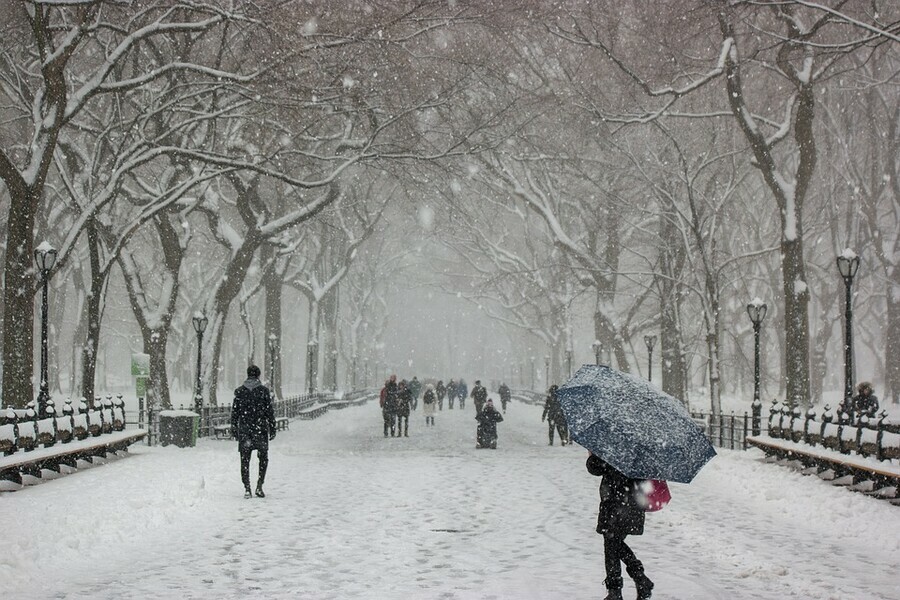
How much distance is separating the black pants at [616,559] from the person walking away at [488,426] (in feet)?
55.1

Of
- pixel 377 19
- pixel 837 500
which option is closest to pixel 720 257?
pixel 377 19

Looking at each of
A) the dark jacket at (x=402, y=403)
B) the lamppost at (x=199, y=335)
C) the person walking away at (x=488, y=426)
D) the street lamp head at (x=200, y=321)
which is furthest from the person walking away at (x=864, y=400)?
the street lamp head at (x=200, y=321)

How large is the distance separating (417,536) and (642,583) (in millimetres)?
4112

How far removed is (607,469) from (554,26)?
68.4ft

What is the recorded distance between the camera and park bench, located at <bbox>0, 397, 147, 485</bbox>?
14250 mm

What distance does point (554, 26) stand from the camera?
26219mm

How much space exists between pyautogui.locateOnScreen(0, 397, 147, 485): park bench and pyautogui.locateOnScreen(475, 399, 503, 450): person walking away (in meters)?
7.98

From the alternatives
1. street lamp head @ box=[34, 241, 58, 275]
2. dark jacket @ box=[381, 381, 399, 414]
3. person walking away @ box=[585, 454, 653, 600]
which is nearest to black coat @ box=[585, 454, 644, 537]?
person walking away @ box=[585, 454, 653, 600]

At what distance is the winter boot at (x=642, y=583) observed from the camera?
7094 mm

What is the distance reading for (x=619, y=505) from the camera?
713 centimetres

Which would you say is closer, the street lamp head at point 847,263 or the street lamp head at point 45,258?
the street lamp head at point 45,258

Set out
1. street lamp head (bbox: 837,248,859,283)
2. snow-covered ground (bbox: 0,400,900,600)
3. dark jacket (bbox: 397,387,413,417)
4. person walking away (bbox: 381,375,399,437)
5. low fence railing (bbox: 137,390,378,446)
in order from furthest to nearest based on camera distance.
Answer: dark jacket (bbox: 397,387,413,417)
person walking away (bbox: 381,375,399,437)
low fence railing (bbox: 137,390,378,446)
street lamp head (bbox: 837,248,859,283)
snow-covered ground (bbox: 0,400,900,600)

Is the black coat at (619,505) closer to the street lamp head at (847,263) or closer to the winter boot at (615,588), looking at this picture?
the winter boot at (615,588)

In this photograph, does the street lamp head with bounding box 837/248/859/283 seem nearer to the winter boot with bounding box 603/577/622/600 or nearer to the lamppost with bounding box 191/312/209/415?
the winter boot with bounding box 603/577/622/600
